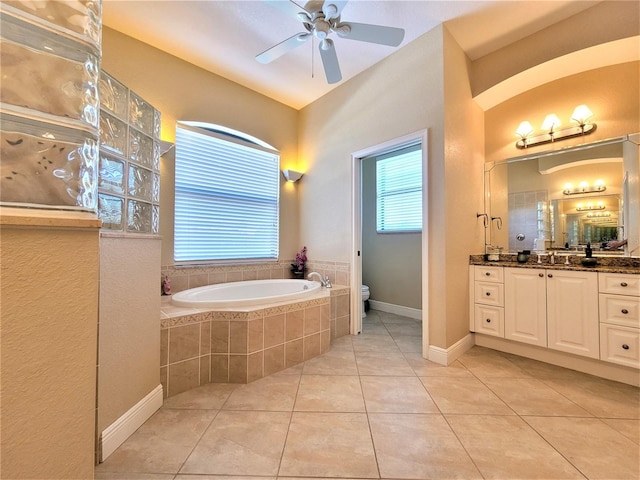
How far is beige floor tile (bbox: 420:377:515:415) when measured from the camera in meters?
1.59

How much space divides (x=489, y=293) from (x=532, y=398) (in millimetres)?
979

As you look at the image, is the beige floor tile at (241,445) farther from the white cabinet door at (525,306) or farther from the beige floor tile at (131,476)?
the white cabinet door at (525,306)

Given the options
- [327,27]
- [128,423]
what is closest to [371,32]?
[327,27]

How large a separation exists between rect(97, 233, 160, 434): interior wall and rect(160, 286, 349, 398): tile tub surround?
141mm

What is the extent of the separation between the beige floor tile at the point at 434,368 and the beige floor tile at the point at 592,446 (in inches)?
22.5

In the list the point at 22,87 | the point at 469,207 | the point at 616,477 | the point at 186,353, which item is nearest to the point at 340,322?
the point at 186,353

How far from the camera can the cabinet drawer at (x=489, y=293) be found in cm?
245

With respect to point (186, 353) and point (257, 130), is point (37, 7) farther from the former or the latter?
point (257, 130)

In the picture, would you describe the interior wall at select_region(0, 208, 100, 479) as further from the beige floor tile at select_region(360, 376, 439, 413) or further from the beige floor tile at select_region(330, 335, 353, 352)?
the beige floor tile at select_region(330, 335, 353, 352)

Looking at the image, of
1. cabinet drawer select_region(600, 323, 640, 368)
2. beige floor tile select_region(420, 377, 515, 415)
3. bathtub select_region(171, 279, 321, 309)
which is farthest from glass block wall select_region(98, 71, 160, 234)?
cabinet drawer select_region(600, 323, 640, 368)

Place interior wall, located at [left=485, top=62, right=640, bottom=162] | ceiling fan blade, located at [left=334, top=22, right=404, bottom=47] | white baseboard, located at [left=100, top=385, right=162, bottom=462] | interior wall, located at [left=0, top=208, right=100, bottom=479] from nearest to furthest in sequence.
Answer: interior wall, located at [left=0, top=208, right=100, bottom=479], white baseboard, located at [left=100, top=385, right=162, bottom=462], ceiling fan blade, located at [left=334, top=22, right=404, bottom=47], interior wall, located at [left=485, top=62, right=640, bottom=162]

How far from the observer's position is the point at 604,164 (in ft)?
7.52

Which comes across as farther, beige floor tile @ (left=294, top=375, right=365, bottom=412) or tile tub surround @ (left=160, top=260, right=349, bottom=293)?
tile tub surround @ (left=160, top=260, right=349, bottom=293)

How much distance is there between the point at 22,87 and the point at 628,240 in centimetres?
360
